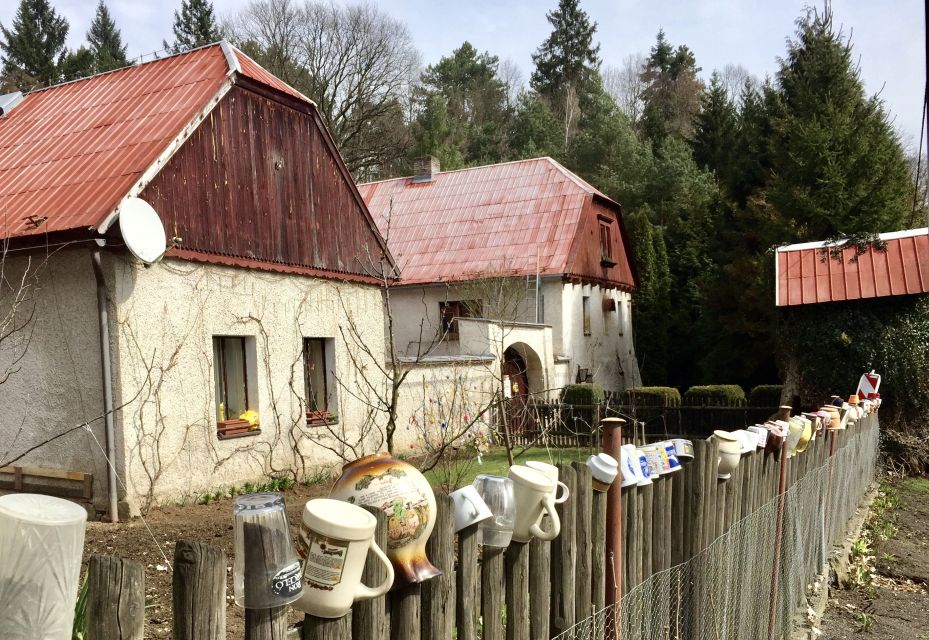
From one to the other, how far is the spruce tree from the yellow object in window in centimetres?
4057

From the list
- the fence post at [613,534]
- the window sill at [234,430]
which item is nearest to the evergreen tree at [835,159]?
the window sill at [234,430]

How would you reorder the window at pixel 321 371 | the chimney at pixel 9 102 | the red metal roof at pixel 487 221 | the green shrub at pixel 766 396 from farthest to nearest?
the red metal roof at pixel 487 221 → the green shrub at pixel 766 396 → the chimney at pixel 9 102 → the window at pixel 321 371

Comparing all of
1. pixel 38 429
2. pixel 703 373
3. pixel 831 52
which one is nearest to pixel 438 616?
pixel 38 429

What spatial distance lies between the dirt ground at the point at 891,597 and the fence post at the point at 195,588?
16.7 ft

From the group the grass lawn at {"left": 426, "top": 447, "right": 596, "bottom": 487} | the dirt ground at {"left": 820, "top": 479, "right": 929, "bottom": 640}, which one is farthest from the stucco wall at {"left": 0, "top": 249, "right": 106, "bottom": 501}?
the dirt ground at {"left": 820, "top": 479, "right": 929, "bottom": 640}

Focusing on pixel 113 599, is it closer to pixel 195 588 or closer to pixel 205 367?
pixel 195 588

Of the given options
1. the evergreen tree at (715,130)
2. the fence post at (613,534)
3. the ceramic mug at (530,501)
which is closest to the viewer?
the ceramic mug at (530,501)

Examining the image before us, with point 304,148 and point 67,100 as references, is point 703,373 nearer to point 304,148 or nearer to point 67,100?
point 304,148

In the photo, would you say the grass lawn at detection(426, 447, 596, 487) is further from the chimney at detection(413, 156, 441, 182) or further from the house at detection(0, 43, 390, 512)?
the chimney at detection(413, 156, 441, 182)

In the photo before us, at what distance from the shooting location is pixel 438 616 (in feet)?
6.88

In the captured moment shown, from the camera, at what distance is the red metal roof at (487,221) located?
22391 mm

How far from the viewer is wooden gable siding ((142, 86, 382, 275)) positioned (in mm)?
10289

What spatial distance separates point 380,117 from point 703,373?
1674 centimetres

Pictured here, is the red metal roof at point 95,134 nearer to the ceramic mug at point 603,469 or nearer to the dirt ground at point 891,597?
the ceramic mug at point 603,469
